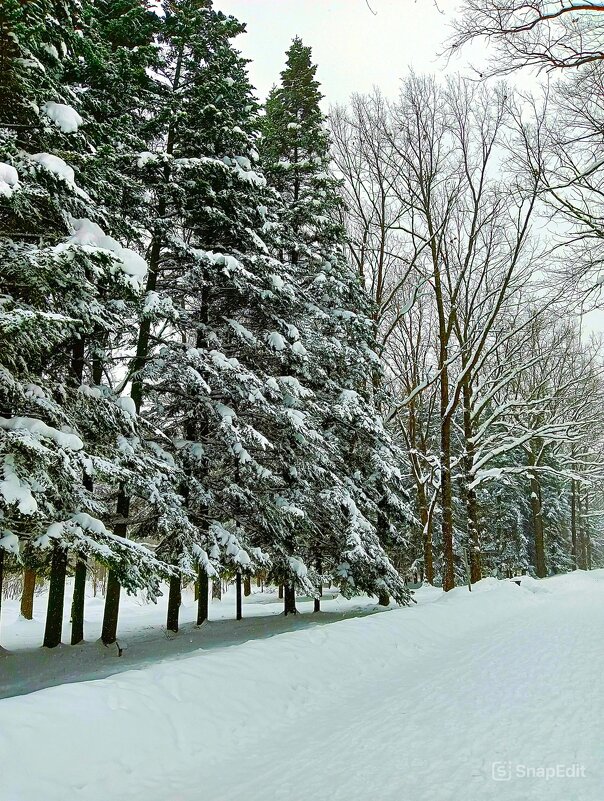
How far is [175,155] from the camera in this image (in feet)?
37.1

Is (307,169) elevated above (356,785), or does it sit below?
above

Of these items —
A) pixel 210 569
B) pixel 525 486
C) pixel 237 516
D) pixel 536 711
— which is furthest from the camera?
pixel 525 486

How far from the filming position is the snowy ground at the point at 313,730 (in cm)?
318

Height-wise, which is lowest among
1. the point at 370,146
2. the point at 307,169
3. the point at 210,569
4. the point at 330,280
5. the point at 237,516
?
the point at 210,569

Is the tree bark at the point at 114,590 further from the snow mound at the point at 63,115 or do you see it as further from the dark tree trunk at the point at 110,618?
the snow mound at the point at 63,115

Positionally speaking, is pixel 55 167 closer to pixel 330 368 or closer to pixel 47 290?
pixel 47 290

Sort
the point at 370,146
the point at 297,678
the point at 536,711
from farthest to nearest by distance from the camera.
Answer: the point at 370,146, the point at 297,678, the point at 536,711

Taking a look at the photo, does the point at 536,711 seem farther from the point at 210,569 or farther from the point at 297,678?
the point at 210,569

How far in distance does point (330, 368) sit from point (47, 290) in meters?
8.71

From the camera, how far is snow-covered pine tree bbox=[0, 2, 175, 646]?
6.09m

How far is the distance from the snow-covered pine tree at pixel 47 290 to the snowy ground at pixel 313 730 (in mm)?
2375

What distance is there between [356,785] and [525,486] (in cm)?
3580

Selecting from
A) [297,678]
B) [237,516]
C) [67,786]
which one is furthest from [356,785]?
[237,516]

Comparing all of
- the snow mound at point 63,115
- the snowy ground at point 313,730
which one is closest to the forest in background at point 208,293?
the snow mound at point 63,115
